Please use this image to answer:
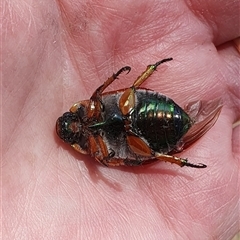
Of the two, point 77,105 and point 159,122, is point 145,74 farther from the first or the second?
point 77,105

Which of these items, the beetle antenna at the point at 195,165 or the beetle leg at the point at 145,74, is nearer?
the beetle antenna at the point at 195,165

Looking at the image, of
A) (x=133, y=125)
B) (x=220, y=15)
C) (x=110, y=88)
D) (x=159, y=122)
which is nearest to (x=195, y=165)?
(x=159, y=122)

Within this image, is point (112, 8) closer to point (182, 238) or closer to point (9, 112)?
point (9, 112)

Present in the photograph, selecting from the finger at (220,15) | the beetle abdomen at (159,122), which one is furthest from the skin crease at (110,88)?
the beetle abdomen at (159,122)

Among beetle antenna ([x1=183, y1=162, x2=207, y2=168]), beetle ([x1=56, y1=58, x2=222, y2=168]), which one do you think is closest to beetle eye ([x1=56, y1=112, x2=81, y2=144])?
beetle ([x1=56, y1=58, x2=222, y2=168])

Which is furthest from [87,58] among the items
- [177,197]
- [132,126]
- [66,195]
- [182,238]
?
[182,238]

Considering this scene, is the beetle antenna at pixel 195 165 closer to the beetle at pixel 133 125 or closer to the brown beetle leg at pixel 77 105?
the beetle at pixel 133 125

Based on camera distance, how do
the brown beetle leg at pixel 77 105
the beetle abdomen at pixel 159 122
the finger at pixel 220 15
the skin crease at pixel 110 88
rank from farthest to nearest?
the finger at pixel 220 15, the brown beetle leg at pixel 77 105, the beetle abdomen at pixel 159 122, the skin crease at pixel 110 88
